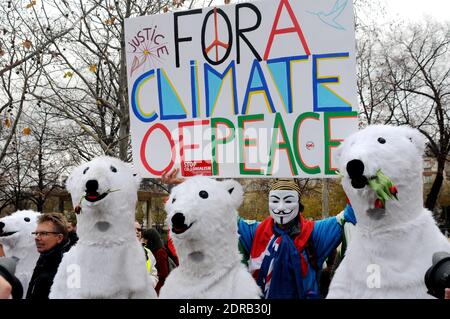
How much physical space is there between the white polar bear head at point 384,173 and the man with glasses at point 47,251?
7.16 feet

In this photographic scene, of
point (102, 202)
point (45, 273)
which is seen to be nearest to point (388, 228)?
point (102, 202)

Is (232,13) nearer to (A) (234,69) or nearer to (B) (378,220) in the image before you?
(A) (234,69)

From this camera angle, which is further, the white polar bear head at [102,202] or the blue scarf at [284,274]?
the blue scarf at [284,274]

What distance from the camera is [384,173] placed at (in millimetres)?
3115

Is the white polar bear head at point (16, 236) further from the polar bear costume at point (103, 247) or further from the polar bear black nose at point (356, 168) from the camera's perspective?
the polar bear black nose at point (356, 168)

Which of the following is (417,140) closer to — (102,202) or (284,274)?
(284,274)

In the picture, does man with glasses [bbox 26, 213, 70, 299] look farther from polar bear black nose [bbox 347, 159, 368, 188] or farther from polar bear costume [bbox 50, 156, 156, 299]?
polar bear black nose [bbox 347, 159, 368, 188]

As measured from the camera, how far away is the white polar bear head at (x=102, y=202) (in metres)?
3.61

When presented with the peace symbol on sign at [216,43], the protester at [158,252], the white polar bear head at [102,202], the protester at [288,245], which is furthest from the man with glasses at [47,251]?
the peace symbol on sign at [216,43]

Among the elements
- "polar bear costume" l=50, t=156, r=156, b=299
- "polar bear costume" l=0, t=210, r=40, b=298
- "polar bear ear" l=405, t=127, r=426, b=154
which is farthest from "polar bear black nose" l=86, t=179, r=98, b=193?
"polar bear ear" l=405, t=127, r=426, b=154

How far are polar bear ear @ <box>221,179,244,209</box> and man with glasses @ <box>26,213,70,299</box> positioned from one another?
54.7 inches

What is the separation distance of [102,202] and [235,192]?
0.86m

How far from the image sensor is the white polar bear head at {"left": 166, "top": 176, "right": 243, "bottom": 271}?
339 cm
